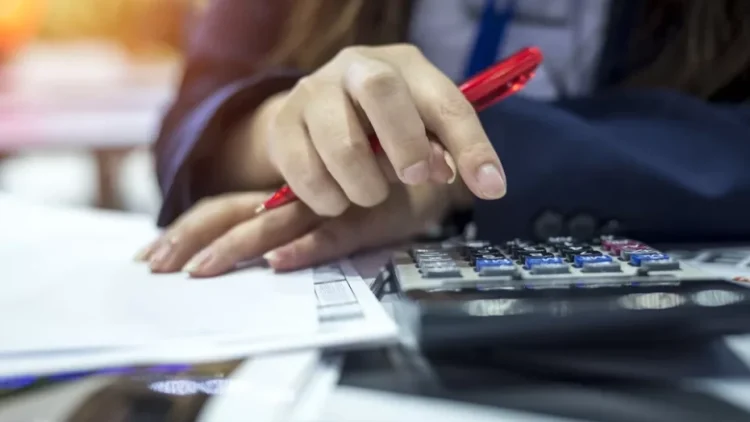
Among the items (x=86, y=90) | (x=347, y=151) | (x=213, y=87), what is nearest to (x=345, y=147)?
(x=347, y=151)

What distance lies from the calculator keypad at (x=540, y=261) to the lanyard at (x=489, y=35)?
287mm

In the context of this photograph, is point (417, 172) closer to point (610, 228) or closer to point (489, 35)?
point (610, 228)

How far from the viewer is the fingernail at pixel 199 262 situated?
0.33 meters

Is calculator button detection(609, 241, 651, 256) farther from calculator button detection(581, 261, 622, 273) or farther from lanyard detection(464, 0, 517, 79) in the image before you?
lanyard detection(464, 0, 517, 79)

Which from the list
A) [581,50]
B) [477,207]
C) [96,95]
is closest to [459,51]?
[581,50]

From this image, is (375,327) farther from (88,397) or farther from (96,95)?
(96,95)

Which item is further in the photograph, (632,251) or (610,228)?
(610,228)

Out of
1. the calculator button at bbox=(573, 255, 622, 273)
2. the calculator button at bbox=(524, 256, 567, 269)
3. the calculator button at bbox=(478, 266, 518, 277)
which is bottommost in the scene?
the calculator button at bbox=(573, 255, 622, 273)

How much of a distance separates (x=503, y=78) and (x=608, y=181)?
0.10 meters

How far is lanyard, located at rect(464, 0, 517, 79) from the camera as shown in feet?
1.79

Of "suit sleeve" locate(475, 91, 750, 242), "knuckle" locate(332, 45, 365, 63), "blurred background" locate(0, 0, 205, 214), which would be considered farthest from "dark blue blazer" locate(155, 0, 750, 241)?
"blurred background" locate(0, 0, 205, 214)

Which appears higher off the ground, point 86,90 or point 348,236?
point 86,90

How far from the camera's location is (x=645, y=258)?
251 mm

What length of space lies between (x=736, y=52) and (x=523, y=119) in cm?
28
